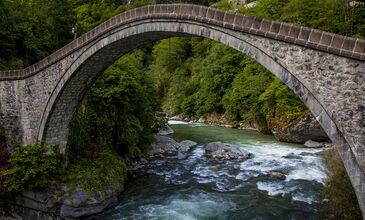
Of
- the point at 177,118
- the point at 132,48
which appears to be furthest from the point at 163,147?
the point at 177,118

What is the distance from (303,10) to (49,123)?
81.7ft

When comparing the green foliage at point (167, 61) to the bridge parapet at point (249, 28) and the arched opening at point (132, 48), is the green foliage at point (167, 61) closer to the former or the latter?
the arched opening at point (132, 48)

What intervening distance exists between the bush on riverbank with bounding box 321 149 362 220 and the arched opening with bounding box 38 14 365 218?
10.1 feet

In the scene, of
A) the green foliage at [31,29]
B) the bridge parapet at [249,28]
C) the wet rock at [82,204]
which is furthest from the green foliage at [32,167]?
the green foliage at [31,29]

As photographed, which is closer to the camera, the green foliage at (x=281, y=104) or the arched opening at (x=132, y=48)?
the arched opening at (x=132, y=48)

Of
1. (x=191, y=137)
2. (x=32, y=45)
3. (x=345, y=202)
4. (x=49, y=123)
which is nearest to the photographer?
(x=345, y=202)

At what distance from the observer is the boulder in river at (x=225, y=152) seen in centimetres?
1898

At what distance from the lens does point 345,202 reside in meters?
9.42

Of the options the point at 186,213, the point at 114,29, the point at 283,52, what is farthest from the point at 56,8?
the point at 283,52

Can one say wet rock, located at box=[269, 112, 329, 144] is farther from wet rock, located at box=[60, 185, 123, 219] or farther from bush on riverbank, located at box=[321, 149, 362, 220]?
wet rock, located at box=[60, 185, 123, 219]

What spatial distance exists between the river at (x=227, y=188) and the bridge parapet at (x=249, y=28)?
625cm

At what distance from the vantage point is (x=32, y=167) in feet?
41.7

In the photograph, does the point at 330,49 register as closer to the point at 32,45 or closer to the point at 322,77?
the point at 322,77

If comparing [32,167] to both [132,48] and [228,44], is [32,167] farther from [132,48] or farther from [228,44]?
[228,44]
